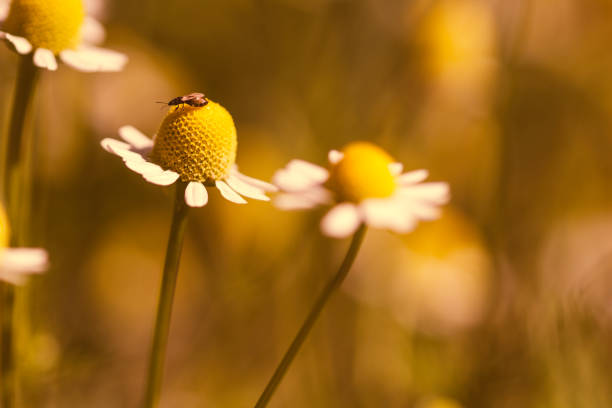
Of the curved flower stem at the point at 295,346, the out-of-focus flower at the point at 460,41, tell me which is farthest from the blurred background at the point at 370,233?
the curved flower stem at the point at 295,346

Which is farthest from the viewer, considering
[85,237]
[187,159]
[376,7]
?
[376,7]

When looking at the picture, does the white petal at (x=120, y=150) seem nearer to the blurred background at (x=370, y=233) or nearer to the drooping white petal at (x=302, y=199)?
the drooping white petal at (x=302, y=199)

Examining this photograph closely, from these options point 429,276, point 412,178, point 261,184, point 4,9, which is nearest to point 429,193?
point 412,178

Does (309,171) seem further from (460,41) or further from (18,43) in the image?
(460,41)

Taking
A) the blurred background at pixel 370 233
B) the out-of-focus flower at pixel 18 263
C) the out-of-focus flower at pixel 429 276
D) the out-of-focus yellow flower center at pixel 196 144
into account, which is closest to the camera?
the out-of-focus flower at pixel 18 263

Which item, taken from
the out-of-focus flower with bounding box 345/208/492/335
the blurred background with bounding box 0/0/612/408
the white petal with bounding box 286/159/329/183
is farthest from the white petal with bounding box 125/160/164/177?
the out-of-focus flower with bounding box 345/208/492/335

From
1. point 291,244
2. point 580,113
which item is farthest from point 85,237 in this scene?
point 580,113

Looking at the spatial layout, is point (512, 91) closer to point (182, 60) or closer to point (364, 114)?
point (364, 114)
